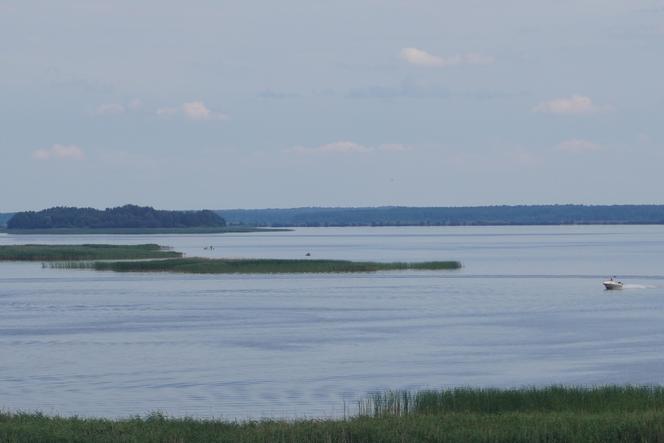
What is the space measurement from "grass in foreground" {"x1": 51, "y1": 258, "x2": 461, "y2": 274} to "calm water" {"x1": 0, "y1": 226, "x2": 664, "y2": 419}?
575 cm

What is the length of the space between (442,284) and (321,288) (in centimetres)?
586

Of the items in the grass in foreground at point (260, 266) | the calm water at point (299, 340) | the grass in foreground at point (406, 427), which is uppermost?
the grass in foreground at point (260, 266)

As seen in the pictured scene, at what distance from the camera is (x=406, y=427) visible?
16.3 meters

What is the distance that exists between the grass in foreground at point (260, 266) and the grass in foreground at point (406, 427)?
157 ft

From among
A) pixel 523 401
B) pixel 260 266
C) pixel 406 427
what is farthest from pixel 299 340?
pixel 260 266

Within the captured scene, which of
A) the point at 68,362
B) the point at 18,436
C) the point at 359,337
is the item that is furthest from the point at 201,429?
the point at 359,337

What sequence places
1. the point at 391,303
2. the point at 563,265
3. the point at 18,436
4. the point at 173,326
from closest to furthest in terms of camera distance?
the point at 18,436
the point at 173,326
the point at 391,303
the point at 563,265

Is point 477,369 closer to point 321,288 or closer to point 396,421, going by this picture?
point 396,421

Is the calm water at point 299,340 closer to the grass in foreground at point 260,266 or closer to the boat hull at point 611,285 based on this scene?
the boat hull at point 611,285

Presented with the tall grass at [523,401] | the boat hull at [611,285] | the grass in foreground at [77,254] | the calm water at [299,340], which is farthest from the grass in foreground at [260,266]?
the tall grass at [523,401]

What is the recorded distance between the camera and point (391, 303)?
45.6 m

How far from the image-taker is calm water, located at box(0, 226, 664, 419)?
23.8 meters

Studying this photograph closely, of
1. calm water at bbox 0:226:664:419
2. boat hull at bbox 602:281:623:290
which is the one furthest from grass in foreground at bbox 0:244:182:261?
boat hull at bbox 602:281:623:290

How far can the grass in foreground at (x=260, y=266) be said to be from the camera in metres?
66.2
